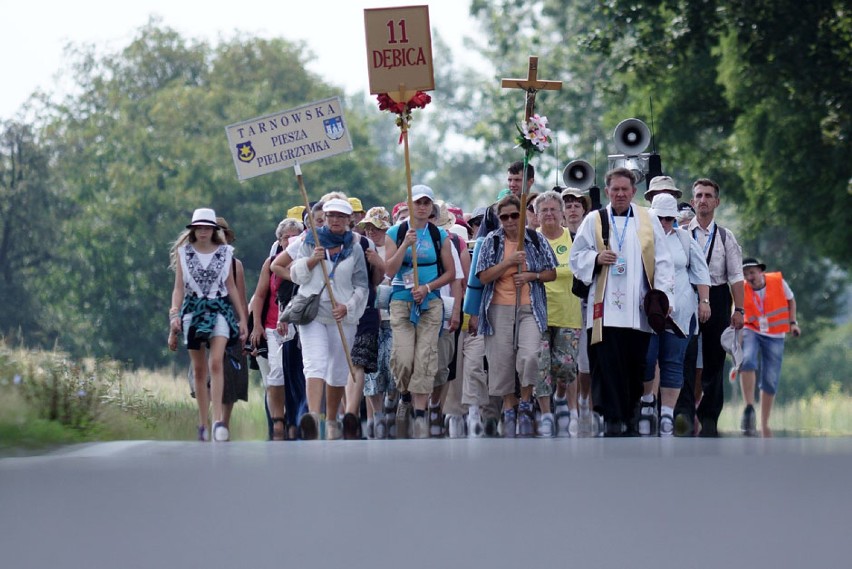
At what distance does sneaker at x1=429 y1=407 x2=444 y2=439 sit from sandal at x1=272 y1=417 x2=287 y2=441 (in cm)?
136

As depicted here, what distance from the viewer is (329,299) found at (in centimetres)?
1638

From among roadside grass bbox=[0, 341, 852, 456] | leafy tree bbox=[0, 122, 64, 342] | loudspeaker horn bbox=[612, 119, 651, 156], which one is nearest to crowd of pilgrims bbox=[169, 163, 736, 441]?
roadside grass bbox=[0, 341, 852, 456]

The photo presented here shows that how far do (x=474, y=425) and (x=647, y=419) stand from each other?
78.9 inches

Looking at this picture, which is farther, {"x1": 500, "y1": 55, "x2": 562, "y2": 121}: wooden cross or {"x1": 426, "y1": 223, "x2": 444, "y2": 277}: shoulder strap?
{"x1": 500, "y1": 55, "x2": 562, "y2": 121}: wooden cross

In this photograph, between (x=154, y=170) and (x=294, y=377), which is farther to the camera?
(x=154, y=170)

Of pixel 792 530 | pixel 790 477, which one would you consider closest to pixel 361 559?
pixel 792 530

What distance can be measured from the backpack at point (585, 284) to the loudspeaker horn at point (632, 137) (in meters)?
4.85

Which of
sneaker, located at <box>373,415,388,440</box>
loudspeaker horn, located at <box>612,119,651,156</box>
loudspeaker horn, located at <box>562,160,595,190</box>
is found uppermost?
loudspeaker horn, located at <box>612,119,651,156</box>

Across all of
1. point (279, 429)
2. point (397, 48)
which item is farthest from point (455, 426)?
point (397, 48)

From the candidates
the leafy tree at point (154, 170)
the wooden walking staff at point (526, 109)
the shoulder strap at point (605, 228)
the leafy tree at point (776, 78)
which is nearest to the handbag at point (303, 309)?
the wooden walking staff at point (526, 109)

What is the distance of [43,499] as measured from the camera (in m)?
10.1

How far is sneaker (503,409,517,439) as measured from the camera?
620 inches

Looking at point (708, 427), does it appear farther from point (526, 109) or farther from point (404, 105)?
point (404, 105)

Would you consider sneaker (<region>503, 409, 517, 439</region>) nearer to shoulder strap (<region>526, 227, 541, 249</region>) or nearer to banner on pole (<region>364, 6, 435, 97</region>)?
shoulder strap (<region>526, 227, 541, 249</region>)
